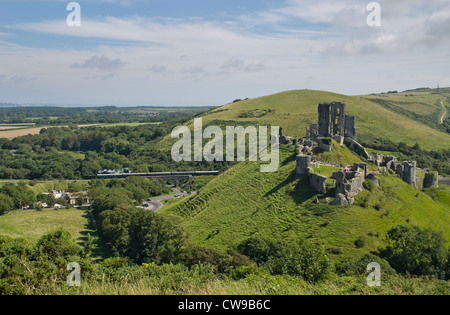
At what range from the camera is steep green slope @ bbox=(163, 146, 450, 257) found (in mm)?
40406

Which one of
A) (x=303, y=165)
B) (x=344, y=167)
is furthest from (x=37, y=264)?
(x=344, y=167)

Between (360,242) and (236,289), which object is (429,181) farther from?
(236,289)

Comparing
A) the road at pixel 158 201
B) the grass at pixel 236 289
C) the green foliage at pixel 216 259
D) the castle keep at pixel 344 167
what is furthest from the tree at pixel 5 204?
the grass at pixel 236 289

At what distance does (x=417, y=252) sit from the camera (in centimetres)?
3597

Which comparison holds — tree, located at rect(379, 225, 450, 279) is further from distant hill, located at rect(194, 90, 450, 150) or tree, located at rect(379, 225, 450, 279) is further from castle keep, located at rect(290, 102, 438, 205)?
distant hill, located at rect(194, 90, 450, 150)

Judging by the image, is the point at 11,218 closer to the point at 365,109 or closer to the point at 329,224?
the point at 329,224

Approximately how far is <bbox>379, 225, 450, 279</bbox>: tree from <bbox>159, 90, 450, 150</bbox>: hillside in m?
79.1

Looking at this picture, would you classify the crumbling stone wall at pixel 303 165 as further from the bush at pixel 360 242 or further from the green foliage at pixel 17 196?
the green foliage at pixel 17 196

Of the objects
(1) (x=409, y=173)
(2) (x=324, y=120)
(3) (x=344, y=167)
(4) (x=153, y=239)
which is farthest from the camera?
(2) (x=324, y=120)

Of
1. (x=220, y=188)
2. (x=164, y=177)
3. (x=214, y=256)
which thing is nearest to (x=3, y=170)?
(x=164, y=177)

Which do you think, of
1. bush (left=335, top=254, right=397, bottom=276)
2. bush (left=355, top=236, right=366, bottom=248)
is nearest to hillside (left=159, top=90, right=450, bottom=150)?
bush (left=355, top=236, right=366, bottom=248)

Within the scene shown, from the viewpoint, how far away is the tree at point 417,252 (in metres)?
35.1

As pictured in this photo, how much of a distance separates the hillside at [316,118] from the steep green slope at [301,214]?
62.5 meters

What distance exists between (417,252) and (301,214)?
44.2ft
